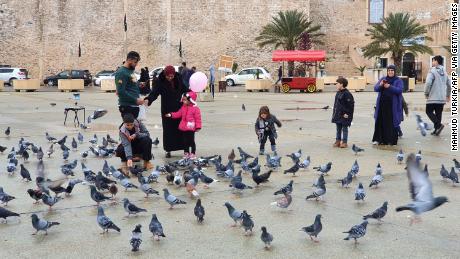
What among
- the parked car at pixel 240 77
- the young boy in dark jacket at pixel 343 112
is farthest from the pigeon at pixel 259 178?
the parked car at pixel 240 77

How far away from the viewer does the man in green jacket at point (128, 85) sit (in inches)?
334

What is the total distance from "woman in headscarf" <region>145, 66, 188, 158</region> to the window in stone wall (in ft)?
149

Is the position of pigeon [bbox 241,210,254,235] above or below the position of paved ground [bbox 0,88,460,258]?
above

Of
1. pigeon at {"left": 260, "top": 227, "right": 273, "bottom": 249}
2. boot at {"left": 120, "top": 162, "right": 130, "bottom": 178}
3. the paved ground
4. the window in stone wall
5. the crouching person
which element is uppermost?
the window in stone wall

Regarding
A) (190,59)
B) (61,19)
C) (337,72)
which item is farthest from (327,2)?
(61,19)

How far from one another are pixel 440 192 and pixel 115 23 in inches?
1789

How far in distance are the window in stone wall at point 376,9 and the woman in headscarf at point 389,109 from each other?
142ft

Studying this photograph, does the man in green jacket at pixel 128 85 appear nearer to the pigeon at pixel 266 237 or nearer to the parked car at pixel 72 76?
the pigeon at pixel 266 237

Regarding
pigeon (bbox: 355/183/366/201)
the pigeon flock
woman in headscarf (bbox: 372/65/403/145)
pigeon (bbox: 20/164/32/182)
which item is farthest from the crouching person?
woman in headscarf (bbox: 372/65/403/145)

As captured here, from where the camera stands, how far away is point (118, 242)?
5344 millimetres

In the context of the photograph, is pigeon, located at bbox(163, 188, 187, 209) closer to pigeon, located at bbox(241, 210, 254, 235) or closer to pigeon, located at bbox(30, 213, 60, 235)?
pigeon, located at bbox(241, 210, 254, 235)

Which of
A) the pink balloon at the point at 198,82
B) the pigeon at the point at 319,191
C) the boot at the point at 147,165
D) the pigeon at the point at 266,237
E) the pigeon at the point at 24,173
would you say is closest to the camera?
the pigeon at the point at 266,237

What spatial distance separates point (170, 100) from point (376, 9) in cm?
4603

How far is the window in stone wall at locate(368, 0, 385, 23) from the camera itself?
5269cm
